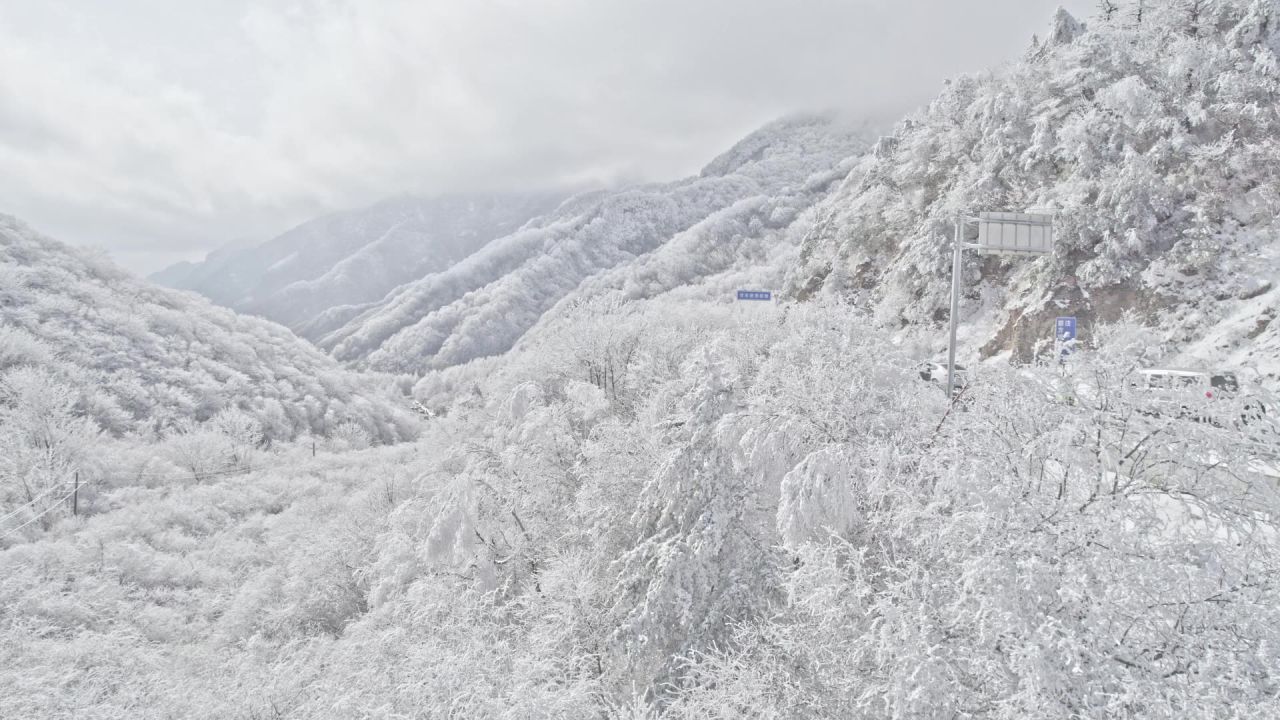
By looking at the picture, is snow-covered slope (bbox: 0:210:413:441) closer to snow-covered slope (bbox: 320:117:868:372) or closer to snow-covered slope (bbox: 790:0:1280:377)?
snow-covered slope (bbox: 320:117:868:372)

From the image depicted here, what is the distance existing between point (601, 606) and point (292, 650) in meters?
16.7

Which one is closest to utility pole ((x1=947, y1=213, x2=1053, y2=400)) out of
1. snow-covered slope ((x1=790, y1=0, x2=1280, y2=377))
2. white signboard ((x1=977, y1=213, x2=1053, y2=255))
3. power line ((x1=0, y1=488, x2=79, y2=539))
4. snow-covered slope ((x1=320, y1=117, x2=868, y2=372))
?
white signboard ((x1=977, y1=213, x2=1053, y2=255))

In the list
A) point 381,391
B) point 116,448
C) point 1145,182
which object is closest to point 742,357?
point 1145,182

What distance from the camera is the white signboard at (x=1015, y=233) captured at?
35.4 ft

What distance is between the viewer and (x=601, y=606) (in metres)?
14.3

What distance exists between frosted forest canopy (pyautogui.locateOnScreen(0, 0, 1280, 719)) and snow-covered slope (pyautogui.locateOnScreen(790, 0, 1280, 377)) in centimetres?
17

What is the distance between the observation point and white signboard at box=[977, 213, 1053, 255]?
10.8 metres

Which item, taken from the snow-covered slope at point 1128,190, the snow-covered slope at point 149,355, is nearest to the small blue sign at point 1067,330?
the snow-covered slope at point 1128,190

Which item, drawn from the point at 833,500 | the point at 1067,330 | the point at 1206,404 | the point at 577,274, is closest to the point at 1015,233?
the point at 1067,330

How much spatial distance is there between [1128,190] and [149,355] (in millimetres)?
108480

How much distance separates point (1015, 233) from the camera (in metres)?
11.0

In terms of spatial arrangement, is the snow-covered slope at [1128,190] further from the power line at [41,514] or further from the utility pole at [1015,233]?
the power line at [41,514]

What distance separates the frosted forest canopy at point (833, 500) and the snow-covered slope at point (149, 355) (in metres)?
6.01

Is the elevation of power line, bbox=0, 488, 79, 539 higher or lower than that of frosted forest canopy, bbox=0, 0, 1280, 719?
lower
